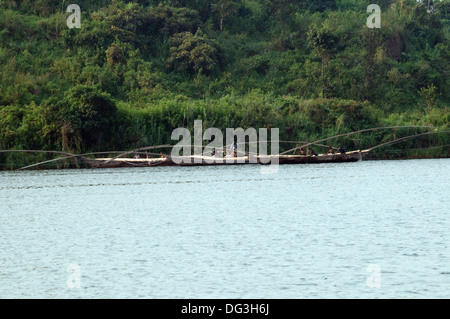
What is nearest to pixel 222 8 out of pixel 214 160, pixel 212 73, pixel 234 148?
pixel 212 73

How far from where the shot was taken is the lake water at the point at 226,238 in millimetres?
13500

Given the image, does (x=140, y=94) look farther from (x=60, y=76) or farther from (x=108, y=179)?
(x=108, y=179)

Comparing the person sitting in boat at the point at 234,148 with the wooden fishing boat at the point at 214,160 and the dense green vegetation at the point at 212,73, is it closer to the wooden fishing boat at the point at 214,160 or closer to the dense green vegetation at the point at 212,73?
the wooden fishing boat at the point at 214,160

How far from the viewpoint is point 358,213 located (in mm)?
22219

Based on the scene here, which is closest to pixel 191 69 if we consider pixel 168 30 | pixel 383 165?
pixel 168 30

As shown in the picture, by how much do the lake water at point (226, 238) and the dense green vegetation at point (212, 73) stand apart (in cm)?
579

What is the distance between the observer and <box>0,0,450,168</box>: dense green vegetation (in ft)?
125

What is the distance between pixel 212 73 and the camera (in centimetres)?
4759

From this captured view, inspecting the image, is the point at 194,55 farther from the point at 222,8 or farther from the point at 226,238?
the point at 226,238

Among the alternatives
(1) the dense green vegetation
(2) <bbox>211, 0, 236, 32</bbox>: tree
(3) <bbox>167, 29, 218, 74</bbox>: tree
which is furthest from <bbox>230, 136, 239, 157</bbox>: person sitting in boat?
(2) <bbox>211, 0, 236, 32</bbox>: tree

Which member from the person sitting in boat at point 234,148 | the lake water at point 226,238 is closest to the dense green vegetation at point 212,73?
the person sitting in boat at point 234,148

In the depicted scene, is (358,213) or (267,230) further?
(358,213)

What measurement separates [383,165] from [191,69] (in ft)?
44.6
